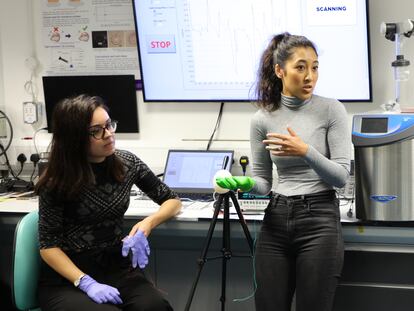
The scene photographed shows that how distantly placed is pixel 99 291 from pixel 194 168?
112cm

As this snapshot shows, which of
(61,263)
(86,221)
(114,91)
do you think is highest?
(114,91)

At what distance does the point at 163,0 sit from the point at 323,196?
1.53 metres

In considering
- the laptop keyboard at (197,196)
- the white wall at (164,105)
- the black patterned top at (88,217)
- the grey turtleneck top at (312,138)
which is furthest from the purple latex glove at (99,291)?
the white wall at (164,105)

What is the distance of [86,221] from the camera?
6.48 feet

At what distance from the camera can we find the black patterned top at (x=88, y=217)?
6.32 ft

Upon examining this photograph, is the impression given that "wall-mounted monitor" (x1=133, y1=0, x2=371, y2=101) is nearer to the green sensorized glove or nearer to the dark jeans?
the green sensorized glove

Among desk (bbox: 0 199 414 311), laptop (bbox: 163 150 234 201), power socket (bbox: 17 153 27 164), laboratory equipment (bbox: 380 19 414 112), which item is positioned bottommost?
desk (bbox: 0 199 414 311)

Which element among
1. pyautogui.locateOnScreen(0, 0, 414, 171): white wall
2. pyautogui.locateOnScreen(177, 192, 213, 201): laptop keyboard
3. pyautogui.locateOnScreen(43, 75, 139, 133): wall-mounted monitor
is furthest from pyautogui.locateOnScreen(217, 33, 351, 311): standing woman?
pyautogui.locateOnScreen(43, 75, 139, 133): wall-mounted monitor

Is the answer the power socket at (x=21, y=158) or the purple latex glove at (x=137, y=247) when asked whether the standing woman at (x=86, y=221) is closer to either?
the purple latex glove at (x=137, y=247)

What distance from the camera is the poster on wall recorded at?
3023mm

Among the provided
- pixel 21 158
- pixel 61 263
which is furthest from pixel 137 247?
pixel 21 158

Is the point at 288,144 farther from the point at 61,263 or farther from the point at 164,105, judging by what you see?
the point at 164,105

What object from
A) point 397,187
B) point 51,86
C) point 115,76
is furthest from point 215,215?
point 51,86

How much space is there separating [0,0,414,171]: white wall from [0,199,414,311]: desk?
60 centimetres
